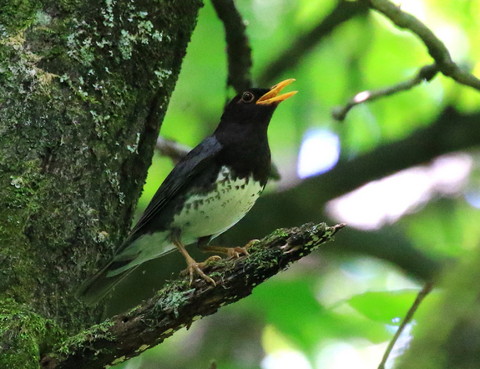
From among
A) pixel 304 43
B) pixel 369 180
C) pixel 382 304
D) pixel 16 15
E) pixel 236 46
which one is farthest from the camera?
pixel 304 43

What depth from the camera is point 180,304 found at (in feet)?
10.0

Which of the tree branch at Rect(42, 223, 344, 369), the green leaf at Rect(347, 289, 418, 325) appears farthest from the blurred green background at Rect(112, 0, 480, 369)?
the tree branch at Rect(42, 223, 344, 369)

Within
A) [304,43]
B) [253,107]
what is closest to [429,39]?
[253,107]

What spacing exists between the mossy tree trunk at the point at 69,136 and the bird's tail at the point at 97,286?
0.15ft

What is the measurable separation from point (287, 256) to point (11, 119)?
62.4 inches

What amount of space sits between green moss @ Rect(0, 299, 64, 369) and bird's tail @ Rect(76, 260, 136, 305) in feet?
1.00

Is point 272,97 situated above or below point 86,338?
above

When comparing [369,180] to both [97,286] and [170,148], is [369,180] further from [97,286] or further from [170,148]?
[97,286]

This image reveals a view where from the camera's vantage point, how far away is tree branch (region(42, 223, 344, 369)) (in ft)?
9.68

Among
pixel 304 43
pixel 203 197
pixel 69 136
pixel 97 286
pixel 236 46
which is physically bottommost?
pixel 97 286

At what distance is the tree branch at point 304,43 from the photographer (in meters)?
6.55

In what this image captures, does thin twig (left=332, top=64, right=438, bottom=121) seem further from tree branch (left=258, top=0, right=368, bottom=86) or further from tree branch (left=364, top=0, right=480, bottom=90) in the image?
tree branch (left=258, top=0, right=368, bottom=86)

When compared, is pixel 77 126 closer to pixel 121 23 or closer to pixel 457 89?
pixel 121 23

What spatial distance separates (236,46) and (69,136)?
1.80 m
